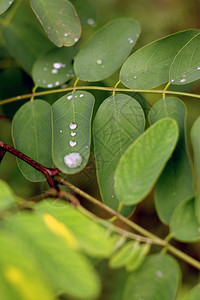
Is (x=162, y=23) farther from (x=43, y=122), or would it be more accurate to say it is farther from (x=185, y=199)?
(x=185, y=199)

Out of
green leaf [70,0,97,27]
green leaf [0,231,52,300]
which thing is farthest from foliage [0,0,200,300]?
green leaf [70,0,97,27]

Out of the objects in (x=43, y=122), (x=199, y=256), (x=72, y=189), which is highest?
(x=43, y=122)

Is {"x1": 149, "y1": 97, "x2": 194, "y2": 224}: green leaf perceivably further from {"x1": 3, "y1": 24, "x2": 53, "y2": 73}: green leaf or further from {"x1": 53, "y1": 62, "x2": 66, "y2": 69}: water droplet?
{"x1": 3, "y1": 24, "x2": 53, "y2": 73}: green leaf

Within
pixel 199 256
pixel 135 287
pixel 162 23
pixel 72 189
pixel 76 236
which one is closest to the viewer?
pixel 76 236

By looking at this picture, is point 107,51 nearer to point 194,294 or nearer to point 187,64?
point 187,64

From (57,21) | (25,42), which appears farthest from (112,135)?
(25,42)

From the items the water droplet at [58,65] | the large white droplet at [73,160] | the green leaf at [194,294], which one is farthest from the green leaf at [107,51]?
the green leaf at [194,294]

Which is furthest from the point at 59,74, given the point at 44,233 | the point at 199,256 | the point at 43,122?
the point at 199,256
